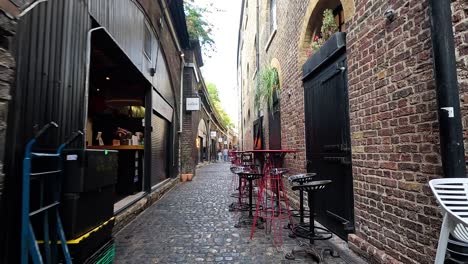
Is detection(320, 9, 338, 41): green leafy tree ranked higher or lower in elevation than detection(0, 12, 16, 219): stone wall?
higher

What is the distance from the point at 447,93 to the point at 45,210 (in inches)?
116

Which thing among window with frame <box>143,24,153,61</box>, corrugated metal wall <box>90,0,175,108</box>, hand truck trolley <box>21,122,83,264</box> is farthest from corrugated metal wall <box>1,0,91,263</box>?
window with frame <box>143,24,153,61</box>

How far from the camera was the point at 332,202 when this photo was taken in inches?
148

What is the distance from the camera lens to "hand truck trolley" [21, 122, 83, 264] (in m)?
1.73

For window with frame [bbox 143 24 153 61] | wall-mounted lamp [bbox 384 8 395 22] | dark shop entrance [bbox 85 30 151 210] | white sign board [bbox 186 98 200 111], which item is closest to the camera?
wall-mounted lamp [bbox 384 8 395 22]

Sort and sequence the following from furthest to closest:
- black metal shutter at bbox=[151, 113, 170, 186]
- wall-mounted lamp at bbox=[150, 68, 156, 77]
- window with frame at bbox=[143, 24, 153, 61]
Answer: black metal shutter at bbox=[151, 113, 170, 186] → wall-mounted lamp at bbox=[150, 68, 156, 77] → window with frame at bbox=[143, 24, 153, 61]

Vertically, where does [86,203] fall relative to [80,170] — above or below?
below

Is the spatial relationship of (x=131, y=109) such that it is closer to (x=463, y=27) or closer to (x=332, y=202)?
(x=332, y=202)

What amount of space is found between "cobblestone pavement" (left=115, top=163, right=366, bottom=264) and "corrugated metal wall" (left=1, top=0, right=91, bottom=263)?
1.49m

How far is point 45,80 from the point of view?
7.39ft

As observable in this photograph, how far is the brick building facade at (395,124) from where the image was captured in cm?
206

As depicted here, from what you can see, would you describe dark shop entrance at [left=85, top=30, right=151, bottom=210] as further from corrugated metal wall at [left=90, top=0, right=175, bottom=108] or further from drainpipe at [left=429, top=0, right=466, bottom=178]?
drainpipe at [left=429, top=0, right=466, bottom=178]

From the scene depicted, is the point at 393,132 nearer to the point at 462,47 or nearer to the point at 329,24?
the point at 462,47

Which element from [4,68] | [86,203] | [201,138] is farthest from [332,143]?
[201,138]
